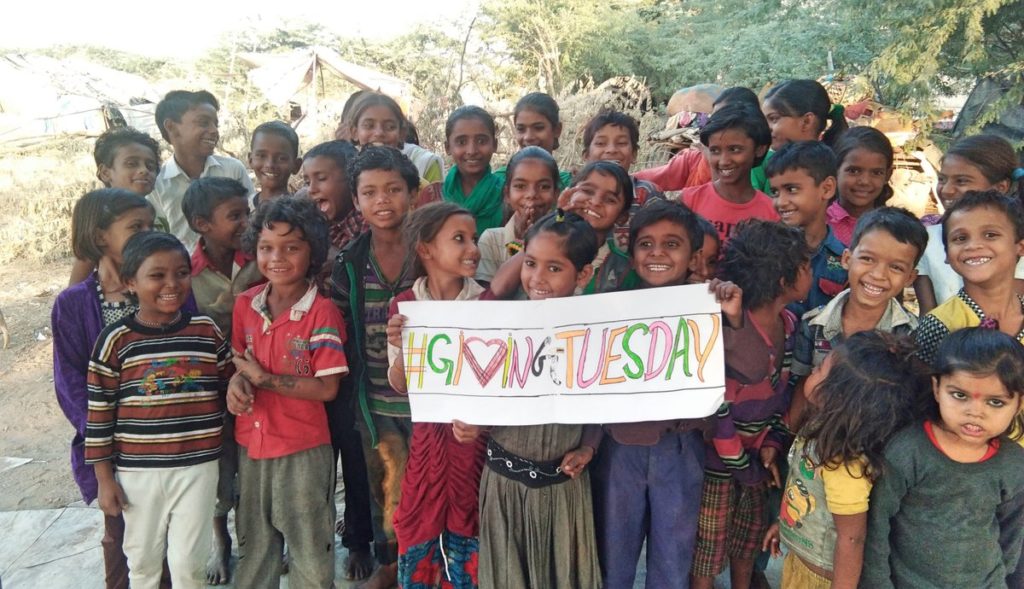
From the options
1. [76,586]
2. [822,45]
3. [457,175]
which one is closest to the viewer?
[76,586]

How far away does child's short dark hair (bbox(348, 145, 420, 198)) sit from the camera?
2580mm

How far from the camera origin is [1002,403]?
1666 millimetres

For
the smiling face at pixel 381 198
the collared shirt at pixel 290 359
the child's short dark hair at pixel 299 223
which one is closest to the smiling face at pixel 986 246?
the smiling face at pixel 381 198

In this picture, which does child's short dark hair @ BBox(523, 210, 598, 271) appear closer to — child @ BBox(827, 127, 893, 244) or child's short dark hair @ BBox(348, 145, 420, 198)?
child's short dark hair @ BBox(348, 145, 420, 198)

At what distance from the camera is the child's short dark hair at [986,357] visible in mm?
1646

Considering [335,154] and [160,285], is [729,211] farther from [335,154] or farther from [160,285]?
[160,285]

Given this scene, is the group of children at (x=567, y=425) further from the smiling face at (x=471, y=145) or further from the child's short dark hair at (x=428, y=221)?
the smiling face at (x=471, y=145)

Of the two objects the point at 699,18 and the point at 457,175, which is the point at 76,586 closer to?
the point at 457,175

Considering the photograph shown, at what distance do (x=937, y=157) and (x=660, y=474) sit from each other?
23.1 feet

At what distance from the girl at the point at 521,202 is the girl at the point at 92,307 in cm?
146

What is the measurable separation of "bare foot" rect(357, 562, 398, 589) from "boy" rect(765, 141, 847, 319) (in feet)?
6.90

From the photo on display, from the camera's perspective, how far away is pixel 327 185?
117 inches

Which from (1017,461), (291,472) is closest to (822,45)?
(1017,461)

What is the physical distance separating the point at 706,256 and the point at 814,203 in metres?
0.70
